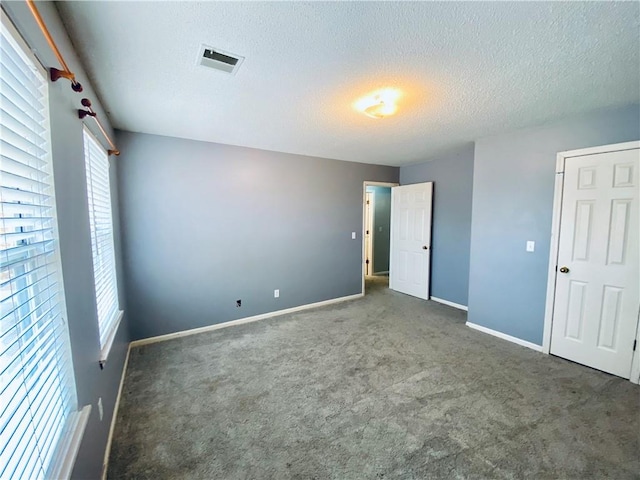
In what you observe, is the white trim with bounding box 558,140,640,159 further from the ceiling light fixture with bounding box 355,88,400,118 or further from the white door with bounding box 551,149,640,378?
the ceiling light fixture with bounding box 355,88,400,118

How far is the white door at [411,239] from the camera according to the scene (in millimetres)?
4555

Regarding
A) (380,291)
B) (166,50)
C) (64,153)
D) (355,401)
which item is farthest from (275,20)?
(380,291)

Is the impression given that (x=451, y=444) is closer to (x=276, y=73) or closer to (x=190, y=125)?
(x=276, y=73)

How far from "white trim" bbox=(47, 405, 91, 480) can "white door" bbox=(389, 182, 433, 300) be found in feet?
14.5

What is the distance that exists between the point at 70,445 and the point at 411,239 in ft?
15.1

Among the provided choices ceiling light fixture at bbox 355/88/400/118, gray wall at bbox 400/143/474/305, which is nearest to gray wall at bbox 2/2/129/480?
ceiling light fixture at bbox 355/88/400/118

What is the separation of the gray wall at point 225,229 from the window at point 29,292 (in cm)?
210

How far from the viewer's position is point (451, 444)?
1.72 metres

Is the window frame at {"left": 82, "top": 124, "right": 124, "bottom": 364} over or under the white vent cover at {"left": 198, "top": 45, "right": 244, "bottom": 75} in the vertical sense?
under

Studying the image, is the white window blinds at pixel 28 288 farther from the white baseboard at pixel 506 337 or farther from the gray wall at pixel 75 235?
the white baseboard at pixel 506 337

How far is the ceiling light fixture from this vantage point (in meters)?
2.05

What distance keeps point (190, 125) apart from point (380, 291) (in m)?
4.03

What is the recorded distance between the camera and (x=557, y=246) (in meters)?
2.71

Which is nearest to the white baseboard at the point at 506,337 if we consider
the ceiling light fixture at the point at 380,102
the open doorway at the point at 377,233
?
the ceiling light fixture at the point at 380,102
